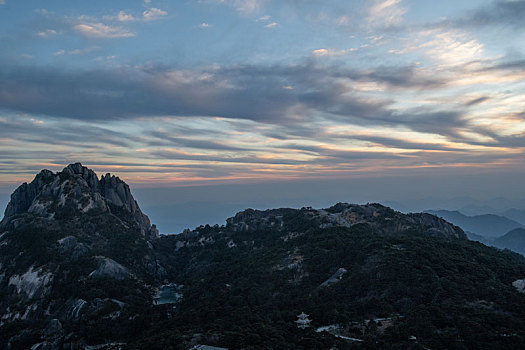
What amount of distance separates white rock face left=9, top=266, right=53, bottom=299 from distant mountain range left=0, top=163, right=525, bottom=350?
1.62 ft

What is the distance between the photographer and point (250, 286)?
119 m

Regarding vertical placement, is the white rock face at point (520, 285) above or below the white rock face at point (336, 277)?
above

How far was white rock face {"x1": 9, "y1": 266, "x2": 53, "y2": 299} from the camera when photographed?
130125 millimetres

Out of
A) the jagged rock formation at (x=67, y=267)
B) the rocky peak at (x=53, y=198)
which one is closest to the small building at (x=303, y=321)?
the jagged rock formation at (x=67, y=267)

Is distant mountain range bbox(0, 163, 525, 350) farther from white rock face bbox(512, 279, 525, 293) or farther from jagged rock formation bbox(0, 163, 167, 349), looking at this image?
white rock face bbox(512, 279, 525, 293)

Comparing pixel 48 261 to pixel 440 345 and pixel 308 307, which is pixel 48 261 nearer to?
pixel 308 307

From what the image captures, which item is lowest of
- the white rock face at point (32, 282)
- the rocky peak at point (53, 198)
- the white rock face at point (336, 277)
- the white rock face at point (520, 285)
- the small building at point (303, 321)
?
the white rock face at point (32, 282)

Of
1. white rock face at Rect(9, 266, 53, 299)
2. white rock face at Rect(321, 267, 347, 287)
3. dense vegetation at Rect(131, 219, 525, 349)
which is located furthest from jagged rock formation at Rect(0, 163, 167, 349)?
white rock face at Rect(321, 267, 347, 287)

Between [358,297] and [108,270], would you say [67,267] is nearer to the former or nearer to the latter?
[108,270]

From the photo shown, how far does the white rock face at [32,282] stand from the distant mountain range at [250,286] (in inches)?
19.5

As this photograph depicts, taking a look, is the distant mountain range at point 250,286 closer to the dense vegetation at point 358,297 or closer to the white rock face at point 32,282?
the dense vegetation at point 358,297

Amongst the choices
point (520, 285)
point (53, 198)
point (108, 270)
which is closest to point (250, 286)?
point (108, 270)

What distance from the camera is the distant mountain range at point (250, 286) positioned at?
67.6 metres

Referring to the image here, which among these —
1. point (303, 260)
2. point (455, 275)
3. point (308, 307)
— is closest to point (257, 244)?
point (303, 260)
